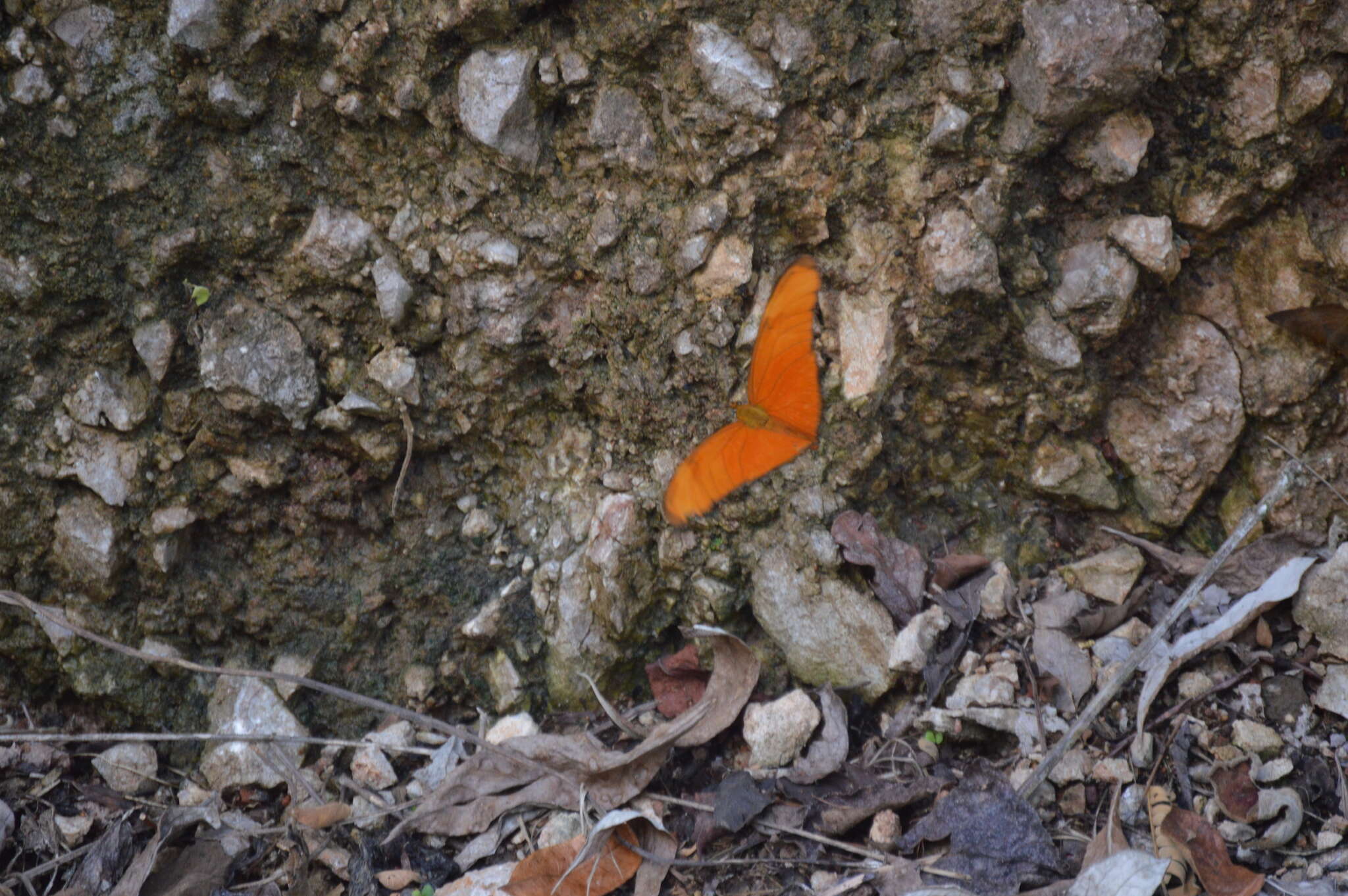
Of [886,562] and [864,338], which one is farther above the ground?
[864,338]

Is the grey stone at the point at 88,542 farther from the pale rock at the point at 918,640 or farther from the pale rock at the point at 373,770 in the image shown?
the pale rock at the point at 918,640

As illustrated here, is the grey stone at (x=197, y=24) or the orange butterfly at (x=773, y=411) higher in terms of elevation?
the grey stone at (x=197, y=24)

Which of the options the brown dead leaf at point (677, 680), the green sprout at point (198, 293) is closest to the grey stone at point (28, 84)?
the green sprout at point (198, 293)

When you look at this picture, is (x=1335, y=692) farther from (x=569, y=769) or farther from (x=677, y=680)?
(x=569, y=769)

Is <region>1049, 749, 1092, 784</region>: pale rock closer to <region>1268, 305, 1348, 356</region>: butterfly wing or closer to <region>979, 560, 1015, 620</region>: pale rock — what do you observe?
<region>979, 560, 1015, 620</region>: pale rock

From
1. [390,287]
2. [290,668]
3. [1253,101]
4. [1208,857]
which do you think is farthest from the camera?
[290,668]

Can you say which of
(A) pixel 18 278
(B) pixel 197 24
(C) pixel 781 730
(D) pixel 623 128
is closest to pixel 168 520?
(A) pixel 18 278
